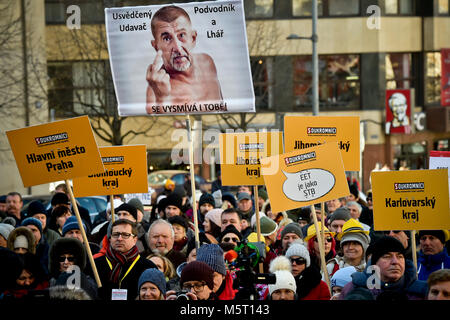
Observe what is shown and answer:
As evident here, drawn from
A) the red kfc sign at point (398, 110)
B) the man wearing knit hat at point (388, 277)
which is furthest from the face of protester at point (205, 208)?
the red kfc sign at point (398, 110)

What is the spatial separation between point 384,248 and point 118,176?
3631mm

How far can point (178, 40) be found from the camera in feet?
25.6

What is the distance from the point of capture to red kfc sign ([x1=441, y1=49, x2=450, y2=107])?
107ft

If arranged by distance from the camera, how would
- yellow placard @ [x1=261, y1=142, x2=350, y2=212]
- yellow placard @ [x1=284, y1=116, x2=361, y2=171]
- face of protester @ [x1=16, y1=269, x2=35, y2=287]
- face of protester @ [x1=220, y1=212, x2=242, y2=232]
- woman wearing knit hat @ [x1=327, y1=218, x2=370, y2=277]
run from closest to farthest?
face of protester @ [x1=16, y1=269, x2=35, y2=287] < yellow placard @ [x1=261, y1=142, x2=350, y2=212] < woman wearing knit hat @ [x1=327, y1=218, x2=370, y2=277] < yellow placard @ [x1=284, y1=116, x2=361, y2=171] < face of protester @ [x1=220, y1=212, x2=242, y2=232]

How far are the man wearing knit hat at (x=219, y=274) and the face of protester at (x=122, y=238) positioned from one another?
2.43ft

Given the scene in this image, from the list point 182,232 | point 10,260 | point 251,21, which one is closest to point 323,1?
point 251,21

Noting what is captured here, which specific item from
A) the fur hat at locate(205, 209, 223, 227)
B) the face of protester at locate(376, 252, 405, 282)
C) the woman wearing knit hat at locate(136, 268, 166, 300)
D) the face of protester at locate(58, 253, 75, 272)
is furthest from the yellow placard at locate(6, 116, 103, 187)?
the fur hat at locate(205, 209, 223, 227)

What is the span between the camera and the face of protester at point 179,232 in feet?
27.5

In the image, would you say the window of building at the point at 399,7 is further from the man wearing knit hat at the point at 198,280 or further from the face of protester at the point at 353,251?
the man wearing knit hat at the point at 198,280

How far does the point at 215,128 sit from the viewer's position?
31.2 meters

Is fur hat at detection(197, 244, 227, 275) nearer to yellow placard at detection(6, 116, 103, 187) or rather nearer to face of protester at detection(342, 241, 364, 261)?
yellow placard at detection(6, 116, 103, 187)

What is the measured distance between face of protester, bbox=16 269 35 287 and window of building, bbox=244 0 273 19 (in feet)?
83.7

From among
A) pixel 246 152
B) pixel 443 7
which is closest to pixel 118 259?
pixel 246 152
